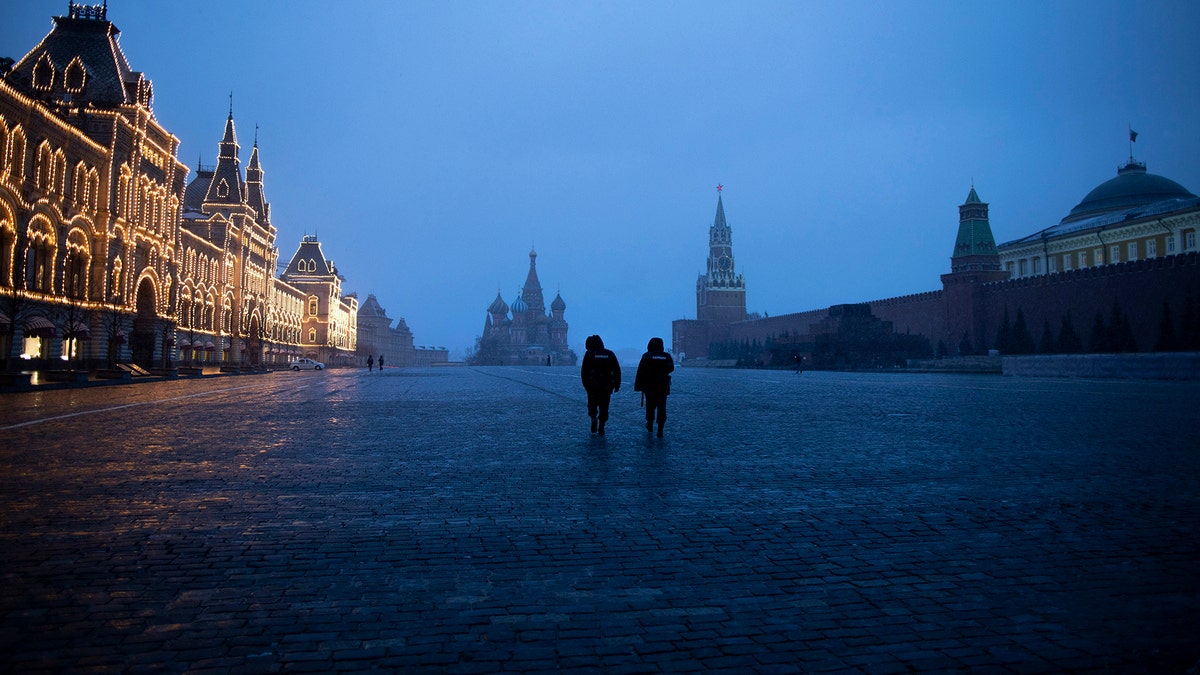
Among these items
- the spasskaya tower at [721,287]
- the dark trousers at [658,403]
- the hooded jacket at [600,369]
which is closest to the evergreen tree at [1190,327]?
the dark trousers at [658,403]

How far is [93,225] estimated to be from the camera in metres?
31.2

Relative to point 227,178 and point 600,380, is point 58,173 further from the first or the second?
point 227,178

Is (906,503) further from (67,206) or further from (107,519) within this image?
(67,206)

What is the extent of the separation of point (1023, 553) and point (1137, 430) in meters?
6.87

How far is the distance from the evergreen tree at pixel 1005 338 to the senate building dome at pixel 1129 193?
2270 centimetres

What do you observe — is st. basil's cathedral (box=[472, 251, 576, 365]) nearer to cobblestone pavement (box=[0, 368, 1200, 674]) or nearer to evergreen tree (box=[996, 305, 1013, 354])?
evergreen tree (box=[996, 305, 1013, 354])

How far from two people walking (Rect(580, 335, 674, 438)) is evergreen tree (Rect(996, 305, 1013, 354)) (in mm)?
46997

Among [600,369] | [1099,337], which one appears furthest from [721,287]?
[600,369]

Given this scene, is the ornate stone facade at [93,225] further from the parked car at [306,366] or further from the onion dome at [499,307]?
the onion dome at [499,307]

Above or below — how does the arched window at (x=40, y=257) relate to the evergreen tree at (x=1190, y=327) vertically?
above

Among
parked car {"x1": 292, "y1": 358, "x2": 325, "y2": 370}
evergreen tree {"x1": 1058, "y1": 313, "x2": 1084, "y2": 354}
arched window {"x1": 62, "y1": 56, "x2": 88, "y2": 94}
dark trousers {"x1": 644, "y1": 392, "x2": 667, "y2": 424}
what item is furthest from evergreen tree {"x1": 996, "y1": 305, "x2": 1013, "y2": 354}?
arched window {"x1": 62, "y1": 56, "x2": 88, "y2": 94}

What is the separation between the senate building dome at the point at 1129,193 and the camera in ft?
210

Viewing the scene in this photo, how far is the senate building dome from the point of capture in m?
64.1

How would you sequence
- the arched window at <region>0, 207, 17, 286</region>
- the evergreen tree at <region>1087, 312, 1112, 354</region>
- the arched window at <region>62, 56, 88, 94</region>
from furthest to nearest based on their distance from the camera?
1. the evergreen tree at <region>1087, 312, 1112, 354</region>
2. the arched window at <region>62, 56, 88, 94</region>
3. the arched window at <region>0, 207, 17, 286</region>
